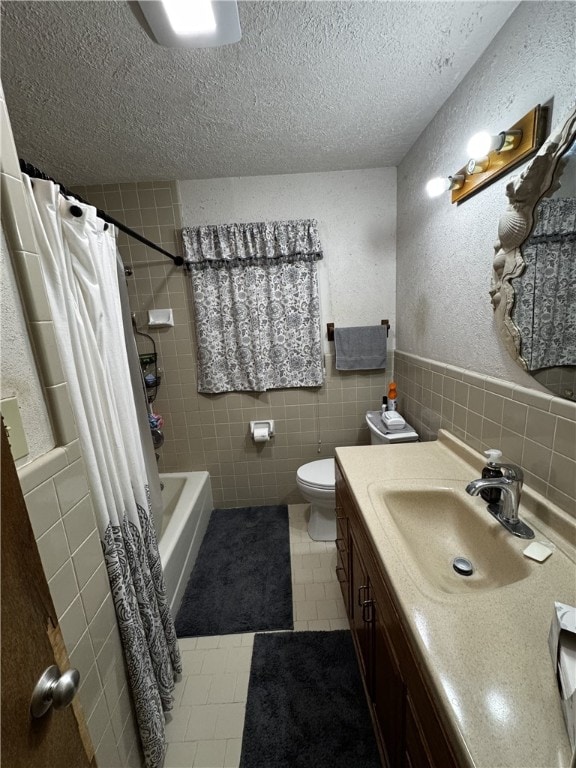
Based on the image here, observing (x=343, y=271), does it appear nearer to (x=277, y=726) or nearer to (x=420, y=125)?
(x=420, y=125)

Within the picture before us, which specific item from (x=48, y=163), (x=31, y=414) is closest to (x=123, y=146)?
(x=48, y=163)

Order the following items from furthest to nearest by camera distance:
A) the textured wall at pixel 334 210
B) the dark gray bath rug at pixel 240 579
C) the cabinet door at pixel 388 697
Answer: the textured wall at pixel 334 210
the dark gray bath rug at pixel 240 579
the cabinet door at pixel 388 697

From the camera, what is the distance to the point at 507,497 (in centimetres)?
85

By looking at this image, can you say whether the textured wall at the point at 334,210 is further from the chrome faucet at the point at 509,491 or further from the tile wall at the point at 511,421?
the chrome faucet at the point at 509,491

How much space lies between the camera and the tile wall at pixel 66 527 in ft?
1.94

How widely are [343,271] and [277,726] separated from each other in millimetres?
2247

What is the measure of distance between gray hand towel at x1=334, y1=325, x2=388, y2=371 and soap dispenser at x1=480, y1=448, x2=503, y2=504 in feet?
3.95

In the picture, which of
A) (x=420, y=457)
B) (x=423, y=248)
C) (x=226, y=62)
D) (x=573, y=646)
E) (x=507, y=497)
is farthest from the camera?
(x=423, y=248)

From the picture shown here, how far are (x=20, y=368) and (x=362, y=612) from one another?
1.24 metres

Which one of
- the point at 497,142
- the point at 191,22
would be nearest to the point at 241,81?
the point at 191,22

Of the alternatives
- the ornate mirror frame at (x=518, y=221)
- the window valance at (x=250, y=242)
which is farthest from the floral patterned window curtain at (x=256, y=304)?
the ornate mirror frame at (x=518, y=221)

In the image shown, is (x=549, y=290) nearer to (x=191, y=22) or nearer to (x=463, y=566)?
(x=463, y=566)

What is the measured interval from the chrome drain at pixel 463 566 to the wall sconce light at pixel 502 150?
3.98ft

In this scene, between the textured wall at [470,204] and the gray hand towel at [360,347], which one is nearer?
the textured wall at [470,204]
